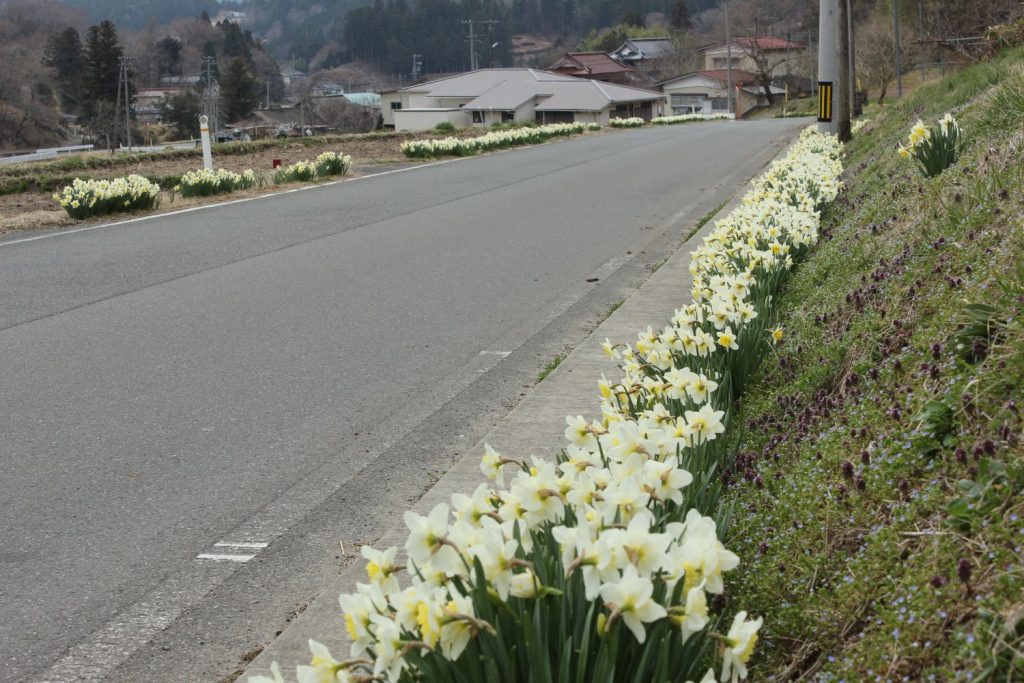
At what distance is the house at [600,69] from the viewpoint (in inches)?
4855

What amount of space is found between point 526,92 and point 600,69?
40.6 metres

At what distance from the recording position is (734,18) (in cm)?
14700

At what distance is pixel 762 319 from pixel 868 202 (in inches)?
140

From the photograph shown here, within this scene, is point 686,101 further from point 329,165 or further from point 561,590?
point 561,590

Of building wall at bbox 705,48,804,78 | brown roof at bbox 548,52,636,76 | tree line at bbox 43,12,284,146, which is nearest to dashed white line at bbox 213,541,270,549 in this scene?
tree line at bbox 43,12,284,146

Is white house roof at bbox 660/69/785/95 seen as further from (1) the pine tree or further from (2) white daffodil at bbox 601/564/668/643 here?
(2) white daffodil at bbox 601/564/668/643

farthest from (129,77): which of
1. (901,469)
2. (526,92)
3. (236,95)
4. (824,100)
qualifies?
(901,469)

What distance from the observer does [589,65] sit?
126 metres

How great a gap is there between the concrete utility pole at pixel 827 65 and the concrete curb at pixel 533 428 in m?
9.87

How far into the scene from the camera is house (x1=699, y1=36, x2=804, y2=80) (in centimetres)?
10406

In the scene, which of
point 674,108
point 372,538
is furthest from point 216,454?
point 674,108

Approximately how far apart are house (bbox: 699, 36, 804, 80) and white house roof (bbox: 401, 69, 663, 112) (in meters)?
14.2

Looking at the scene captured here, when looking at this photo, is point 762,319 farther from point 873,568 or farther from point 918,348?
point 873,568

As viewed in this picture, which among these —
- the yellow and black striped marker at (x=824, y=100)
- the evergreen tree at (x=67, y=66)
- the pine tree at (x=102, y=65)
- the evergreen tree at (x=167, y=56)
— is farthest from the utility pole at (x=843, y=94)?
the evergreen tree at (x=167, y=56)
